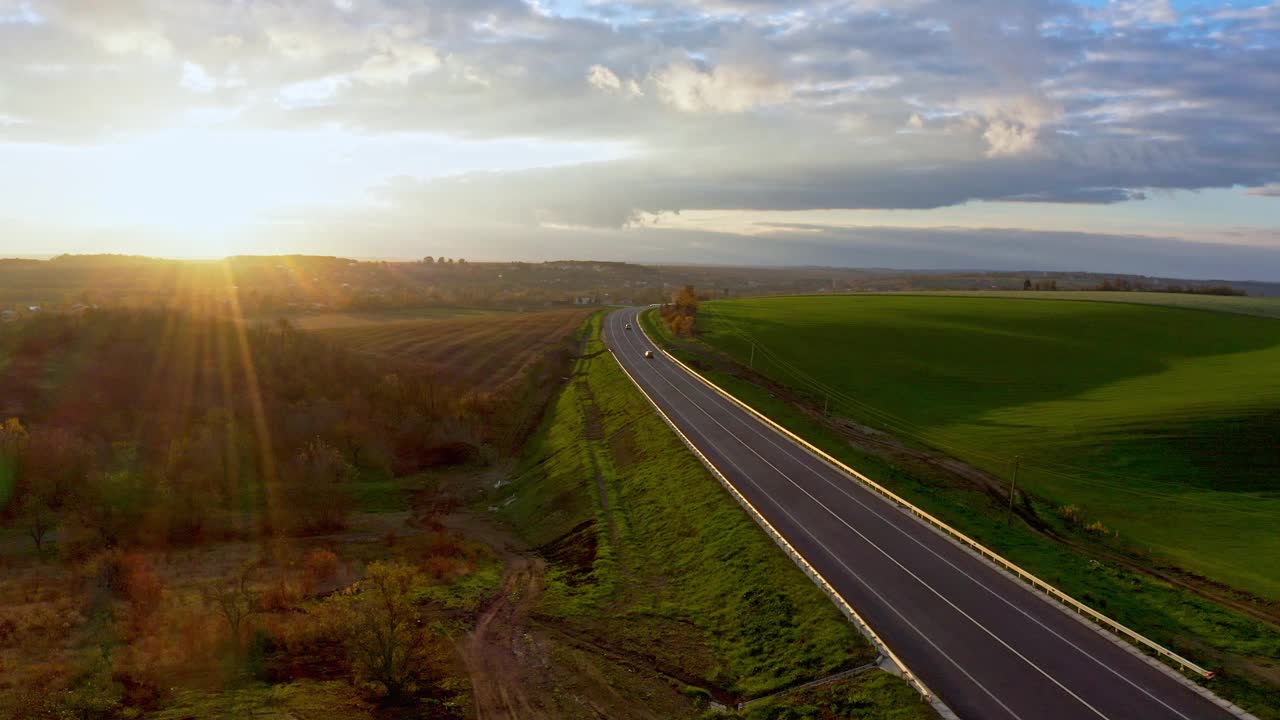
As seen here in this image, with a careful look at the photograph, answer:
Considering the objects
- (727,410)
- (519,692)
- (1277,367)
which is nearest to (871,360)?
(727,410)

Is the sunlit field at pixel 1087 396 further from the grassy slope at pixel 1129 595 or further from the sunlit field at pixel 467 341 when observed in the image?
the sunlit field at pixel 467 341

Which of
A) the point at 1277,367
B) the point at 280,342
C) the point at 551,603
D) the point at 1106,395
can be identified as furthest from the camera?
the point at 280,342

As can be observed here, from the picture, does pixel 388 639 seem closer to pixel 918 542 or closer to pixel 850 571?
pixel 850 571

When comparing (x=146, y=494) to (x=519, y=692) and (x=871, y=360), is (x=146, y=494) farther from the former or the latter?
(x=871, y=360)

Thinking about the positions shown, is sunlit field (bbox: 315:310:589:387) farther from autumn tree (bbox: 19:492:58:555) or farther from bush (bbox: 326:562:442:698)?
bush (bbox: 326:562:442:698)

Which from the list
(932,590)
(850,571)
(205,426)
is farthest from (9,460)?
(932,590)

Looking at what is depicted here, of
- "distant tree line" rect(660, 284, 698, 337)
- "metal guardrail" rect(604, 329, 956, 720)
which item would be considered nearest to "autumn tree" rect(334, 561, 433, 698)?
"metal guardrail" rect(604, 329, 956, 720)

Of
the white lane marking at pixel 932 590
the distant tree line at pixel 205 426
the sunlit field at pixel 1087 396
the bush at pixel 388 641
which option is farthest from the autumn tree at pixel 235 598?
the sunlit field at pixel 1087 396
